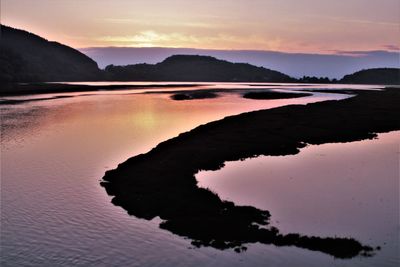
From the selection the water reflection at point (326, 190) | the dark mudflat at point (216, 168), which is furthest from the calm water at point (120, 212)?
the dark mudflat at point (216, 168)

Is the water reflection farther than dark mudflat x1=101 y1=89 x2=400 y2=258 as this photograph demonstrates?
Yes

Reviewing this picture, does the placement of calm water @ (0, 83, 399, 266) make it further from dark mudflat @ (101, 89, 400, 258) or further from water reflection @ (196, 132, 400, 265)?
dark mudflat @ (101, 89, 400, 258)

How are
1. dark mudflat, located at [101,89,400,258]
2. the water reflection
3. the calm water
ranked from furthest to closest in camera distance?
the water reflection, dark mudflat, located at [101,89,400,258], the calm water

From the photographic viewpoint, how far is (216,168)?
3005 centimetres

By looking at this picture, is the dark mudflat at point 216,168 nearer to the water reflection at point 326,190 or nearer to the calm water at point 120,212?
the calm water at point 120,212

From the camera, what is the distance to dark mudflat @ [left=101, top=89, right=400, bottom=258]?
17.7 metres

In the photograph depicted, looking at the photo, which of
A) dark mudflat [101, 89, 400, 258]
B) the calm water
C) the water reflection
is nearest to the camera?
the calm water

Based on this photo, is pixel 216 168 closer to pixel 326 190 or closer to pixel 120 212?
pixel 326 190

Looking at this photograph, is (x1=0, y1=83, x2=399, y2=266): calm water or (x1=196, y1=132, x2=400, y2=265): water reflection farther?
(x1=196, y1=132, x2=400, y2=265): water reflection

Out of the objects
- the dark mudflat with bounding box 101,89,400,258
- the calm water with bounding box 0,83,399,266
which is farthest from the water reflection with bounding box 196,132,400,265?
the dark mudflat with bounding box 101,89,400,258

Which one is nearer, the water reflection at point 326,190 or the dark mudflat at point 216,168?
the dark mudflat at point 216,168

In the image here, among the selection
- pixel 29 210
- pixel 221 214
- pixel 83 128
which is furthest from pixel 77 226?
pixel 83 128

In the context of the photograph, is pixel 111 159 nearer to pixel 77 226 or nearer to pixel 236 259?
pixel 77 226

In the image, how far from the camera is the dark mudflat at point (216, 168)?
17656 mm
